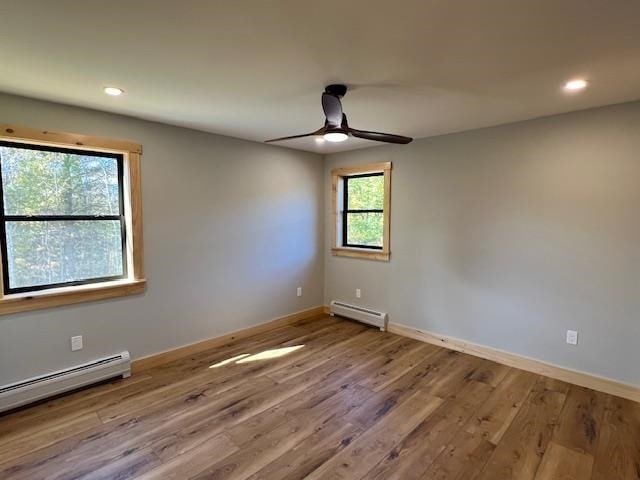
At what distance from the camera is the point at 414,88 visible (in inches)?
93.4

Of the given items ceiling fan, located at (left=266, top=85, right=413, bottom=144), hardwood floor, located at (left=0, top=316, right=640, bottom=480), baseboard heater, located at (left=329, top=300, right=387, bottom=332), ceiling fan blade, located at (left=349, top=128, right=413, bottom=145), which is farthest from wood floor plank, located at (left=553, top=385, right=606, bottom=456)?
ceiling fan, located at (left=266, top=85, right=413, bottom=144)

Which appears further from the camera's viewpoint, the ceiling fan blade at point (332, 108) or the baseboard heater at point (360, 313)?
the baseboard heater at point (360, 313)

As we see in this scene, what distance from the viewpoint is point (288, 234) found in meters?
4.51

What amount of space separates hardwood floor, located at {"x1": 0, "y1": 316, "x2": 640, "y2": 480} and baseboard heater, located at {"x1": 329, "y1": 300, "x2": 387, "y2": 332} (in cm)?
96

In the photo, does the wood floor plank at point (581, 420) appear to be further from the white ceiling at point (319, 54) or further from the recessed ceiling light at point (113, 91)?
the recessed ceiling light at point (113, 91)

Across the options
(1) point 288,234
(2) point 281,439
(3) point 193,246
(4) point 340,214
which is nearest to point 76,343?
(3) point 193,246

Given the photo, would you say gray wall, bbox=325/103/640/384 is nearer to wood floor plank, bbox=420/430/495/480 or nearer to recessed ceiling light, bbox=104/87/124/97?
wood floor plank, bbox=420/430/495/480

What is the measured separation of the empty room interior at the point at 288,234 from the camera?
1781mm

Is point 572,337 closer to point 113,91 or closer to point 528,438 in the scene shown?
point 528,438

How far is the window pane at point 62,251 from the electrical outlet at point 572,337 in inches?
164

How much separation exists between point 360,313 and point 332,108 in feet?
9.90

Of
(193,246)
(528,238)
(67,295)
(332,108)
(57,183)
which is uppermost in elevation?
(332,108)

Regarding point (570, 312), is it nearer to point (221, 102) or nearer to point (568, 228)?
point (568, 228)

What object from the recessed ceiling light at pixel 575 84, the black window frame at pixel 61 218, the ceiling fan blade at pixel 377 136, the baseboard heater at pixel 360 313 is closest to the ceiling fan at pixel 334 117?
the ceiling fan blade at pixel 377 136
